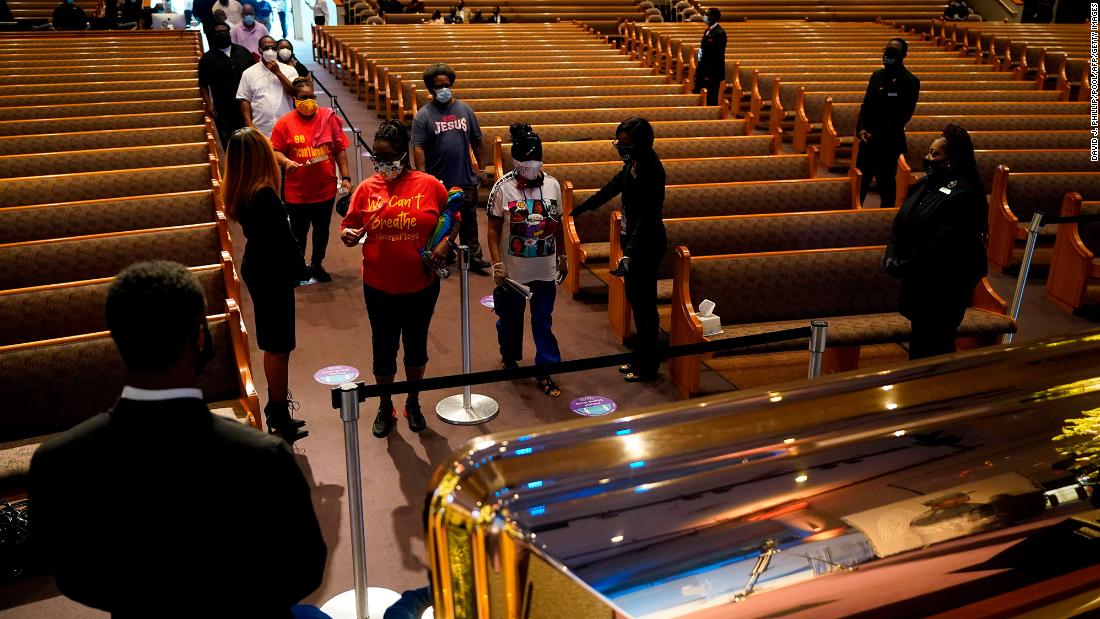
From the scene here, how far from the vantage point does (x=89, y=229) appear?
16.0 feet

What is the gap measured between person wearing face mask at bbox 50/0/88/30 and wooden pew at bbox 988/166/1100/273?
11110 mm

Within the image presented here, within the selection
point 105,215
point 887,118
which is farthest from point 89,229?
point 887,118

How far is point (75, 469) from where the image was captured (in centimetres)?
114

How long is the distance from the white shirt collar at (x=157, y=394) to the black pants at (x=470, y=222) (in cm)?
474

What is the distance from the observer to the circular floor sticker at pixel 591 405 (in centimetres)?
432

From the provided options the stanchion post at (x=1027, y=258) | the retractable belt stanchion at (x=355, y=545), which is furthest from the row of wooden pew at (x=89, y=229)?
the stanchion post at (x=1027, y=258)

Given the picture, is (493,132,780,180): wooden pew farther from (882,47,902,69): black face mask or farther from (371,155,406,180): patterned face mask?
(371,155,406,180): patterned face mask

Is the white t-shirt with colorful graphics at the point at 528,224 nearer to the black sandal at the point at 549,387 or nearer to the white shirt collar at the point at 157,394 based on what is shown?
the black sandal at the point at 549,387

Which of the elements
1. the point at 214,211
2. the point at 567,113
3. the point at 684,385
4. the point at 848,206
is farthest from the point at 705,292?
the point at 567,113

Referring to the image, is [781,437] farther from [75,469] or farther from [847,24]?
[847,24]

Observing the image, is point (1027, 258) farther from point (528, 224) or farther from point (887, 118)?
point (528, 224)

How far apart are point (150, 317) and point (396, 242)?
8.31ft

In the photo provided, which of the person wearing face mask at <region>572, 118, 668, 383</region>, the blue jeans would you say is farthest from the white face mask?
the blue jeans

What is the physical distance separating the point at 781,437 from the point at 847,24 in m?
15.3
